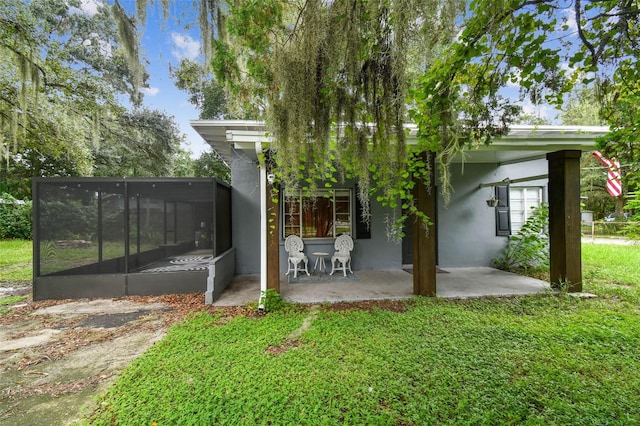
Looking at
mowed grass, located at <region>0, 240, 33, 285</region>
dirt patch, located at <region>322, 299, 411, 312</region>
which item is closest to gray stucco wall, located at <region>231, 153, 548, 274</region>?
dirt patch, located at <region>322, 299, 411, 312</region>

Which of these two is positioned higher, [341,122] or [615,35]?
[615,35]

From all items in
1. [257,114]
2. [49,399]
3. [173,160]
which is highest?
[173,160]

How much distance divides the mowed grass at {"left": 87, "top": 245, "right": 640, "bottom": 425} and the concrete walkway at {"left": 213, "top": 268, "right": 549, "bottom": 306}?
2.13ft

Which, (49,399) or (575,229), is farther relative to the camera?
(575,229)

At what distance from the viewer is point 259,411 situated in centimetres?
193

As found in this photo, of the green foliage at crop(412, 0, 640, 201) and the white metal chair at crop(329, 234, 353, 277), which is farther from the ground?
the green foliage at crop(412, 0, 640, 201)

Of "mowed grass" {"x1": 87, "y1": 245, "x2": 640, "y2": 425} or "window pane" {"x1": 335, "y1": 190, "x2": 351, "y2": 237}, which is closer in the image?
"mowed grass" {"x1": 87, "y1": 245, "x2": 640, "y2": 425}

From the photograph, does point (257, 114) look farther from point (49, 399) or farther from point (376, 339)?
point (49, 399)

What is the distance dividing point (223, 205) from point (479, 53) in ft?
15.5

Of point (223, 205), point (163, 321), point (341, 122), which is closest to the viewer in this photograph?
point (341, 122)

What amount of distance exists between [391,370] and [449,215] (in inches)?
199

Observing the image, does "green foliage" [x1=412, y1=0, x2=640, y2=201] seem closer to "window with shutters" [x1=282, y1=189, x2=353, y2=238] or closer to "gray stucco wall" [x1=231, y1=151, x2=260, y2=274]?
"window with shutters" [x1=282, y1=189, x2=353, y2=238]

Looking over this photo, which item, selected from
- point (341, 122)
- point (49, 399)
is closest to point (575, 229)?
point (341, 122)

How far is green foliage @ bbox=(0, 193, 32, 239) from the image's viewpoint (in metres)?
12.0
